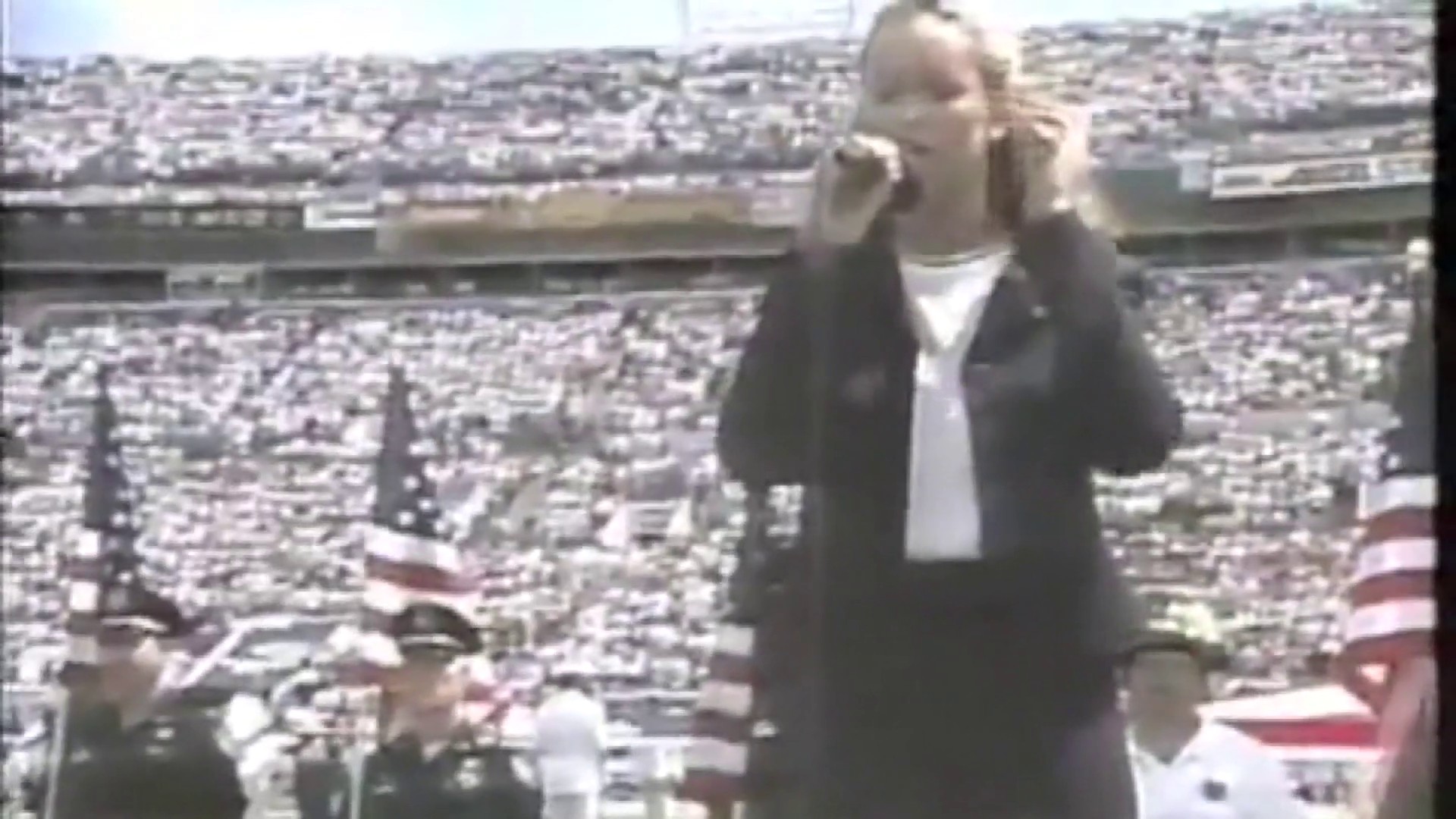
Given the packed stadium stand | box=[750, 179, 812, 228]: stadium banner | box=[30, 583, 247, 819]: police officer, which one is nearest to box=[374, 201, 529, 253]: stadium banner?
the packed stadium stand

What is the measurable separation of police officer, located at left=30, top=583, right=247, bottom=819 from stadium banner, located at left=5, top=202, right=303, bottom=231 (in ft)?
0.62

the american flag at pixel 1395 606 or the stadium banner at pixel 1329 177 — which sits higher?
the stadium banner at pixel 1329 177

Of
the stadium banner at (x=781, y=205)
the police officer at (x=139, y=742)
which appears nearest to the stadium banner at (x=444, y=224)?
the stadium banner at (x=781, y=205)

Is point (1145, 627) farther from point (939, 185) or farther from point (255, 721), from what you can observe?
point (255, 721)

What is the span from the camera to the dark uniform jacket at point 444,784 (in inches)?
45.9

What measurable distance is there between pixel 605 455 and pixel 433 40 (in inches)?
9.4

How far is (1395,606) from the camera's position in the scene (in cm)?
110

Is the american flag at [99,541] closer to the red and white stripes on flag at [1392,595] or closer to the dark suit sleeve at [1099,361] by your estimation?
the dark suit sleeve at [1099,361]

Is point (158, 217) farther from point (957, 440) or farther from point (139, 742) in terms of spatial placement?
point (957, 440)

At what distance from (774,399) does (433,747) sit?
0.80ft

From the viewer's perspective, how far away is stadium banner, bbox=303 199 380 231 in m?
1.21

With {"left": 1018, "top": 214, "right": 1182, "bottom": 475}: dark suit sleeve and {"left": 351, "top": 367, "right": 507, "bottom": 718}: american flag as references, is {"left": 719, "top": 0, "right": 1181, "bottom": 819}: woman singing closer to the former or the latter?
{"left": 1018, "top": 214, "right": 1182, "bottom": 475}: dark suit sleeve

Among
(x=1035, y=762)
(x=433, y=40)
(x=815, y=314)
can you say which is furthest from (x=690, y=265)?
(x=1035, y=762)

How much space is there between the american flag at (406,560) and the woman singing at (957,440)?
15cm
